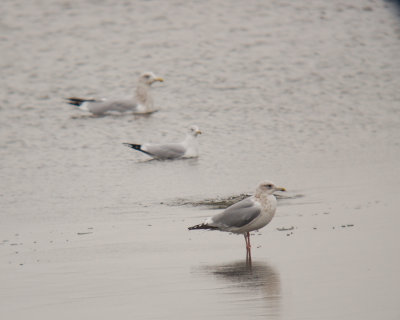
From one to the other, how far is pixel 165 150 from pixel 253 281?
8.21m

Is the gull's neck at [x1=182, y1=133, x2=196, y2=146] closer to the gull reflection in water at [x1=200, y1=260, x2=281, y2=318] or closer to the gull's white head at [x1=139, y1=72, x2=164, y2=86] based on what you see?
the gull's white head at [x1=139, y1=72, x2=164, y2=86]

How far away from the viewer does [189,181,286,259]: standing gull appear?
8.48 m

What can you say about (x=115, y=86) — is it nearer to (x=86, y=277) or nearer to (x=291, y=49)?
(x=291, y=49)

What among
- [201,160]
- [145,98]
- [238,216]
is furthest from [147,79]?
[238,216]

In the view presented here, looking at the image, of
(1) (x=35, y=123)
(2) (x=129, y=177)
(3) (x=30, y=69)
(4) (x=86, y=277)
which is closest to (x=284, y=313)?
(4) (x=86, y=277)

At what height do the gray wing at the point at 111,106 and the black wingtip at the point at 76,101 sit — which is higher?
the black wingtip at the point at 76,101

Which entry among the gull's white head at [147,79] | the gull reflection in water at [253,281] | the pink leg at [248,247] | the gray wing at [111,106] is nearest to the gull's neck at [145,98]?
the gray wing at [111,106]

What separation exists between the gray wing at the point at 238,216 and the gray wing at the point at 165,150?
20.8 ft

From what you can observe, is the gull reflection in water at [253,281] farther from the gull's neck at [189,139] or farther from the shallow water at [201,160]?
the gull's neck at [189,139]

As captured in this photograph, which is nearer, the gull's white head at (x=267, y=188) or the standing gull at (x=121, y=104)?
the gull's white head at (x=267, y=188)

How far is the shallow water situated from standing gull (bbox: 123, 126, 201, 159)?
0.18 metres

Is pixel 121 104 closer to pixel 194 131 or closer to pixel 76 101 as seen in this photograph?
pixel 76 101

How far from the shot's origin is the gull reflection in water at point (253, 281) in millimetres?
6429

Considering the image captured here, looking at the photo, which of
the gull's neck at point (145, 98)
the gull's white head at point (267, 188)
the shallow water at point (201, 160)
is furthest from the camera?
the gull's neck at point (145, 98)
